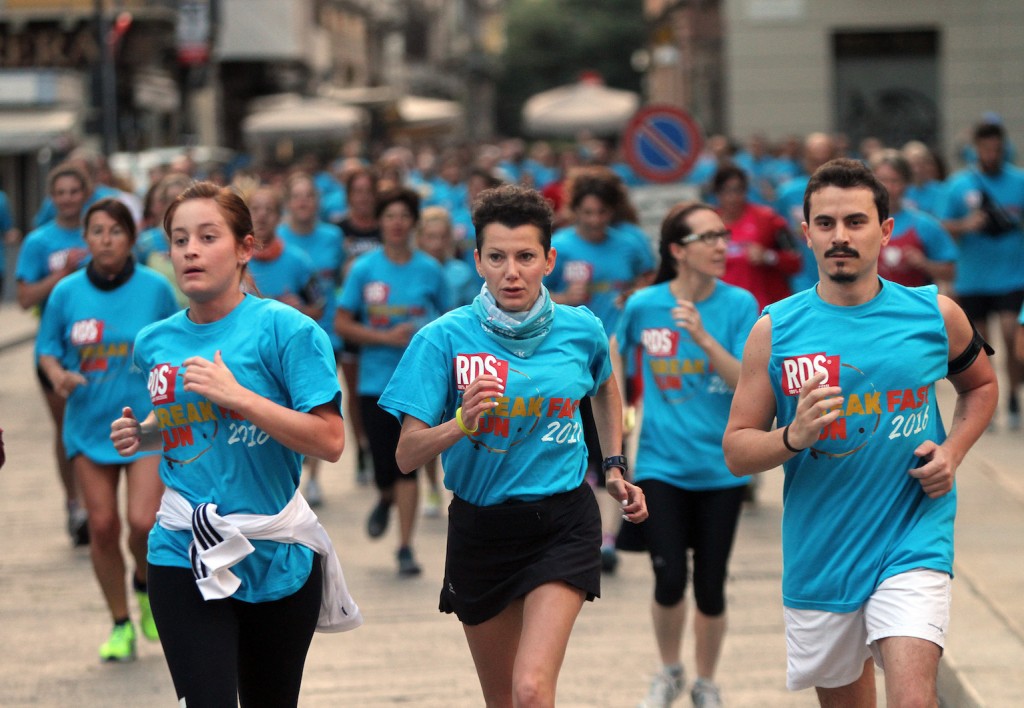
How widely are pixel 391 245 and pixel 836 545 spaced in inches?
208

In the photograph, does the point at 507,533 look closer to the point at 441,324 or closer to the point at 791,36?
the point at 441,324

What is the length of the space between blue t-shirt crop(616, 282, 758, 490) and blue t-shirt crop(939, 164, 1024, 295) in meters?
6.57

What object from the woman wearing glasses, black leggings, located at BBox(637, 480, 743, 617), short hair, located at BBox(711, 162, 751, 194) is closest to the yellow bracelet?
the woman wearing glasses

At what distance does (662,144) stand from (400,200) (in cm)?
499

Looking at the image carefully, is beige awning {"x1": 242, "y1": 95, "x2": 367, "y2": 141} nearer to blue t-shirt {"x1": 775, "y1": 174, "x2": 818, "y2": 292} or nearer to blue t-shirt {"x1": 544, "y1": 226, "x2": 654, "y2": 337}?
blue t-shirt {"x1": 775, "y1": 174, "x2": 818, "y2": 292}

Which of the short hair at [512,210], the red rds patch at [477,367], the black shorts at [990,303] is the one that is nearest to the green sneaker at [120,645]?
the red rds patch at [477,367]

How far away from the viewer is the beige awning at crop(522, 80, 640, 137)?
33.3 metres

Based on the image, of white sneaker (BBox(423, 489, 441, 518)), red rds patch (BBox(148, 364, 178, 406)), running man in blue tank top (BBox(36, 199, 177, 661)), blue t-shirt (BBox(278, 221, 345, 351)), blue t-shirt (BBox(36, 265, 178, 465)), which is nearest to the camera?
red rds patch (BBox(148, 364, 178, 406))

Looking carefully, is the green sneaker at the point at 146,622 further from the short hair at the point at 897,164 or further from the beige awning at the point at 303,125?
the beige awning at the point at 303,125

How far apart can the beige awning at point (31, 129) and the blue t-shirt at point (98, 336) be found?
77.6ft

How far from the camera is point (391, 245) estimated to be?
966 cm

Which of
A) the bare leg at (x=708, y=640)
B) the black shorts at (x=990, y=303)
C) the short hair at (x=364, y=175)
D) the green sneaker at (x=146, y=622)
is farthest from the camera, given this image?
the black shorts at (x=990, y=303)

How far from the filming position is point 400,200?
955 centimetres

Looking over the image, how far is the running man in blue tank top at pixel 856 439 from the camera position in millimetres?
4648
